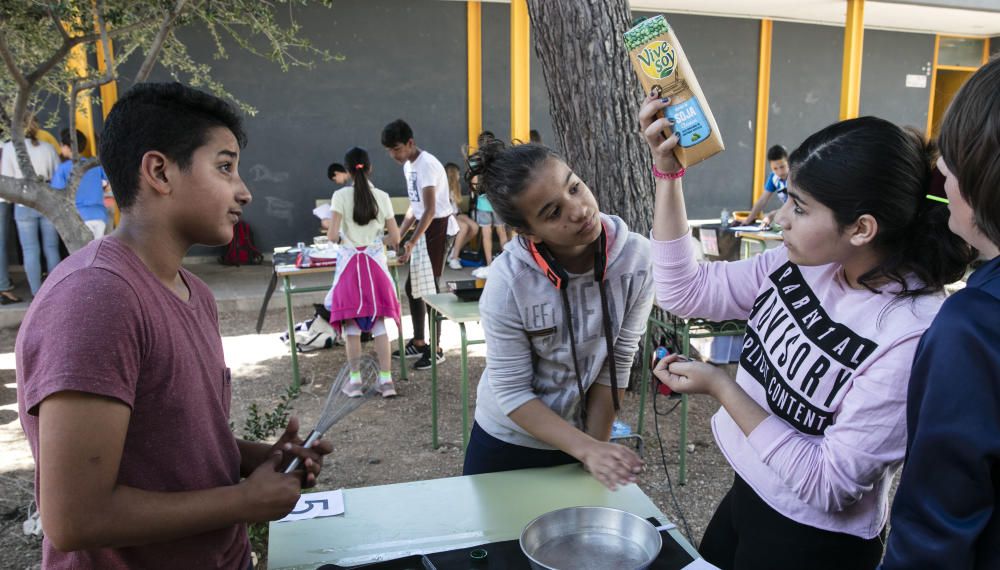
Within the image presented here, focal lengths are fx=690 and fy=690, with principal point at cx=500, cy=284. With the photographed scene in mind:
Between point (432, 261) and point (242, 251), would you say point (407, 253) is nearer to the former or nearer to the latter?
point (432, 261)

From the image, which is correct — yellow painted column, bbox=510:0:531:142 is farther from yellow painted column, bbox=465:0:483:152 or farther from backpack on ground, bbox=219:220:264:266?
backpack on ground, bbox=219:220:264:266

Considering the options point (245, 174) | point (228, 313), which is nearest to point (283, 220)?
point (245, 174)

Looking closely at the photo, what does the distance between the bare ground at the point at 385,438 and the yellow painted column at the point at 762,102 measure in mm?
7527

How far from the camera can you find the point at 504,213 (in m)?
1.69

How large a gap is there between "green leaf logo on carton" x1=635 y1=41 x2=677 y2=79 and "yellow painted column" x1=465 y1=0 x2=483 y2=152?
795cm

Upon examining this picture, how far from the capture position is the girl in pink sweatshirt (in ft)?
3.68

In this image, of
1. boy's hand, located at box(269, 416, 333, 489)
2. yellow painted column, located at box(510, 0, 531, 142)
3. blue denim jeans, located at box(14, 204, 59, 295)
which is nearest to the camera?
boy's hand, located at box(269, 416, 333, 489)

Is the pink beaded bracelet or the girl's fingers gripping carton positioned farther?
the pink beaded bracelet

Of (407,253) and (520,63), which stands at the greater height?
(520,63)

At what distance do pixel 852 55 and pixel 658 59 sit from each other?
10.4 m

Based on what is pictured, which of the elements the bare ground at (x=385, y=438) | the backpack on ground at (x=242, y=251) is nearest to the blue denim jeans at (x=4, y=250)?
the bare ground at (x=385, y=438)

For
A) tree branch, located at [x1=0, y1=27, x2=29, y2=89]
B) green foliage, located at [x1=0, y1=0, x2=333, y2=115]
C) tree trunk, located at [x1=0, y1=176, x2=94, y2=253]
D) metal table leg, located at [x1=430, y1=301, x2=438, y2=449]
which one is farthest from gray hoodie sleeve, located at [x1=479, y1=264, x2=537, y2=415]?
metal table leg, located at [x1=430, y1=301, x2=438, y2=449]

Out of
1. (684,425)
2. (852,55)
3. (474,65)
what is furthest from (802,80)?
(684,425)

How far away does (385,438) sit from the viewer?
3975 millimetres
